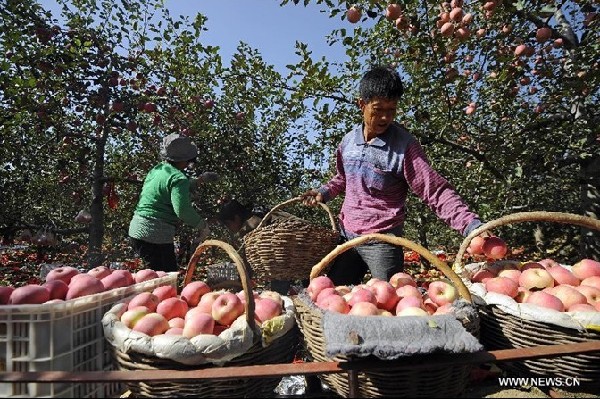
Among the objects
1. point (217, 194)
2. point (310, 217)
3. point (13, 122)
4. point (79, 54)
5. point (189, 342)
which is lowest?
point (189, 342)

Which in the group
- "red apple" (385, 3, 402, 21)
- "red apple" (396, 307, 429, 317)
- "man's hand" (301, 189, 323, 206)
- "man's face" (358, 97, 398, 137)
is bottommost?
"red apple" (396, 307, 429, 317)

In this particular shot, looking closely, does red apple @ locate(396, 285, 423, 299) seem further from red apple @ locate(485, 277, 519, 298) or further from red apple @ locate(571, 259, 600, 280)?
red apple @ locate(571, 259, 600, 280)

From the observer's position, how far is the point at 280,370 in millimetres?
1108

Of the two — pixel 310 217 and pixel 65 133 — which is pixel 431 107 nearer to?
pixel 310 217

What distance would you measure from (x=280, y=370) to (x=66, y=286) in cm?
114

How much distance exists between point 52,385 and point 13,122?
13.5 feet

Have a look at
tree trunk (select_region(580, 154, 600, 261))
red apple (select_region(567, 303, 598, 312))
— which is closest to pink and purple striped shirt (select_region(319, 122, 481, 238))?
red apple (select_region(567, 303, 598, 312))

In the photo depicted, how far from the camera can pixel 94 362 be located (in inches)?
62.8

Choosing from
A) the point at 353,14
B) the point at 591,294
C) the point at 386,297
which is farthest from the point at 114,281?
the point at 353,14

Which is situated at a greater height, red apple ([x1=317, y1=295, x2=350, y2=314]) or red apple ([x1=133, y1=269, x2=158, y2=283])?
red apple ([x1=133, y1=269, x2=158, y2=283])

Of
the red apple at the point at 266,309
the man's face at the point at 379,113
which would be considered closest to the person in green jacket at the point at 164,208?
the man's face at the point at 379,113

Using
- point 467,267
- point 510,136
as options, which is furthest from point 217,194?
point 467,267

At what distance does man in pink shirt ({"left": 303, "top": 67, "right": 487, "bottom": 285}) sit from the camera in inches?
88.6

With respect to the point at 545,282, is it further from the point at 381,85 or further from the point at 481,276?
the point at 381,85
